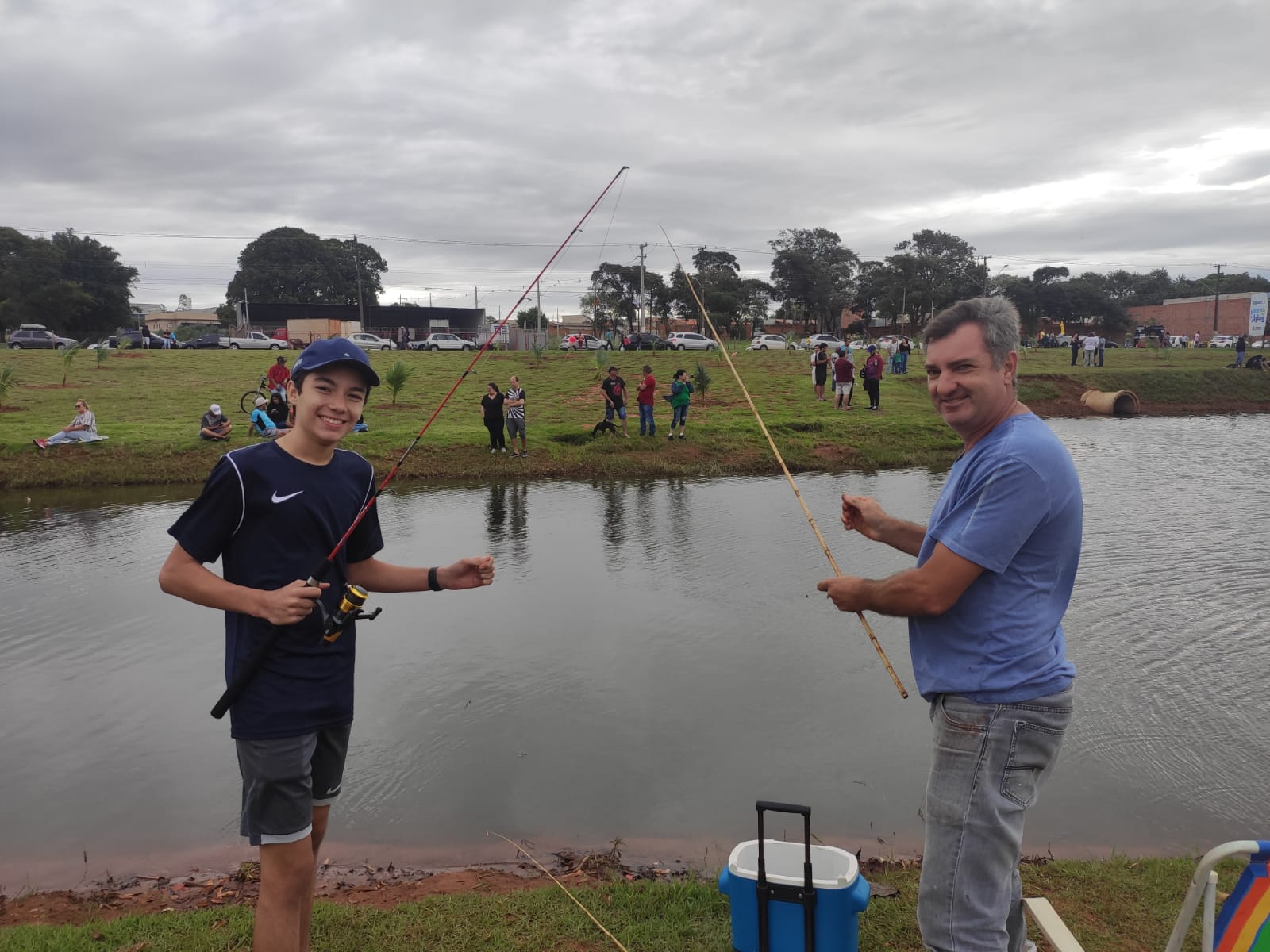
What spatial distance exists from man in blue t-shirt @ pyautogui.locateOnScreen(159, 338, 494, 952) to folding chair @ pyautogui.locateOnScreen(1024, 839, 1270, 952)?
233cm

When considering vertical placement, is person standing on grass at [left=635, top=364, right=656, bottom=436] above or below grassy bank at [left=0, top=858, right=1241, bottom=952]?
above

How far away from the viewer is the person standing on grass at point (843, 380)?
21.7m

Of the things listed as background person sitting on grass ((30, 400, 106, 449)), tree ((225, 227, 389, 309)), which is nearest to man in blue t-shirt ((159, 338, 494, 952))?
background person sitting on grass ((30, 400, 106, 449))

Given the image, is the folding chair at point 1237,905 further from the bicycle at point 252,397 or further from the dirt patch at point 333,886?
the bicycle at point 252,397

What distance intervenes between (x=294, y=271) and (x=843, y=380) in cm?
8112

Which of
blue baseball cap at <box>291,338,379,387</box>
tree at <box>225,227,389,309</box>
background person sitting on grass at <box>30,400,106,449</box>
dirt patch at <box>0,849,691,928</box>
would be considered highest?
tree at <box>225,227,389,309</box>

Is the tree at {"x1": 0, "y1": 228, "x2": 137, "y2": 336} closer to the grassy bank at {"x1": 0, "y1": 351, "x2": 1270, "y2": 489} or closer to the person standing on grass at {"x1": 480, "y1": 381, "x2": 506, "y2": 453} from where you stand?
the grassy bank at {"x1": 0, "y1": 351, "x2": 1270, "y2": 489}

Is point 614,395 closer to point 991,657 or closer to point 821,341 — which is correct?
point 991,657

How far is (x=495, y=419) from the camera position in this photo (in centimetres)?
1641

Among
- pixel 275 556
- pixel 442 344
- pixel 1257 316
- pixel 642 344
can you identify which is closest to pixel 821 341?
pixel 642 344

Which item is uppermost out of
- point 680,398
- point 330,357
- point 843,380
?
point 330,357

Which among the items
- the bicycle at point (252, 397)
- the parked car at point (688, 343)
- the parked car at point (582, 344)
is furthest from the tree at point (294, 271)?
the bicycle at point (252, 397)

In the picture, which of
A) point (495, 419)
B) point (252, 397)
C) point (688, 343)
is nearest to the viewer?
point (495, 419)

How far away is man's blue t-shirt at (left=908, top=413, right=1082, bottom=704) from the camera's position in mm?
2121
